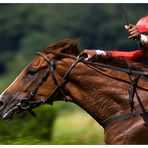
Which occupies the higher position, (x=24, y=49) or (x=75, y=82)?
(x=75, y=82)

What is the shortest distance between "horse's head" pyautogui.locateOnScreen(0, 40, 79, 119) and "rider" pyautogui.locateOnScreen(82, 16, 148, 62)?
0.19 m

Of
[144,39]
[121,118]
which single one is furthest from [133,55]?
[121,118]

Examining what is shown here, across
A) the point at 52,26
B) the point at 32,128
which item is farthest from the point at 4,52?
the point at 32,128

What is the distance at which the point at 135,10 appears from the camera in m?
56.9

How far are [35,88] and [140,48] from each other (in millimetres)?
961

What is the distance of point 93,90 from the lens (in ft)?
21.4

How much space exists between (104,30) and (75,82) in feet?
158

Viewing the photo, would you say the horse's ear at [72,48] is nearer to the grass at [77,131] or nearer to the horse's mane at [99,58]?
the horse's mane at [99,58]

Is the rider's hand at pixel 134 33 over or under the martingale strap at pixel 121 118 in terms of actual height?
over

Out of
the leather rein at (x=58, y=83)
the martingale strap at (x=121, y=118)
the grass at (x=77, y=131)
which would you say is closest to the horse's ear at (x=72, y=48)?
the leather rein at (x=58, y=83)

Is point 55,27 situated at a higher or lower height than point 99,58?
lower

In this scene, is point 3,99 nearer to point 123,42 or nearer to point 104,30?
point 123,42

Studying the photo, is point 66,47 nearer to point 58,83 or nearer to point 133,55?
point 58,83

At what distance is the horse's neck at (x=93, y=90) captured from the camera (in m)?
6.50
